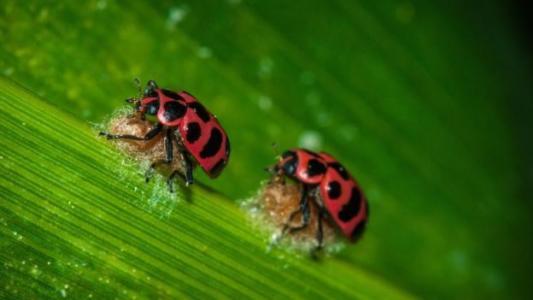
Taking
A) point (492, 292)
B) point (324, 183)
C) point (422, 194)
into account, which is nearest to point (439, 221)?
point (422, 194)

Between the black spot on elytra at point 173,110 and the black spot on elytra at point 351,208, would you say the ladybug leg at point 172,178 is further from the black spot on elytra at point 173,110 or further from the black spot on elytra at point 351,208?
the black spot on elytra at point 351,208

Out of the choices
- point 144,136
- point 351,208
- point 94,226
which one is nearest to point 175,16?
point 144,136

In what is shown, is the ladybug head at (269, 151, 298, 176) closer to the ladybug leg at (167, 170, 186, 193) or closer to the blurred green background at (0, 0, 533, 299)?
the blurred green background at (0, 0, 533, 299)

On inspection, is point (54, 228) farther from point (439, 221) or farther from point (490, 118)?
point (490, 118)

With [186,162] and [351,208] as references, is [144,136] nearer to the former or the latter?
[186,162]

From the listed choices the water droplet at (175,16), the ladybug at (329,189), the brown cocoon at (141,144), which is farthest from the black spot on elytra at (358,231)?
the water droplet at (175,16)

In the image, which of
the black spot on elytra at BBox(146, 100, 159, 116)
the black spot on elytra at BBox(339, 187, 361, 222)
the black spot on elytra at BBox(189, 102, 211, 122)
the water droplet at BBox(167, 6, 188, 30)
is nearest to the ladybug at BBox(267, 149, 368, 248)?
the black spot on elytra at BBox(339, 187, 361, 222)
